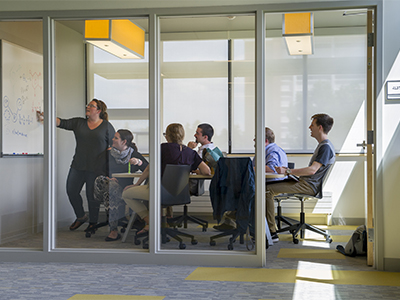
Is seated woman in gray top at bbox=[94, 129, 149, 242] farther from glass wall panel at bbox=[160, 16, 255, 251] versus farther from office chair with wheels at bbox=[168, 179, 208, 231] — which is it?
office chair with wheels at bbox=[168, 179, 208, 231]

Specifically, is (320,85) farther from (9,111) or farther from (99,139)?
(9,111)

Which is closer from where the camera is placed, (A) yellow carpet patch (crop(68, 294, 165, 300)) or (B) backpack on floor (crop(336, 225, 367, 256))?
(A) yellow carpet patch (crop(68, 294, 165, 300))

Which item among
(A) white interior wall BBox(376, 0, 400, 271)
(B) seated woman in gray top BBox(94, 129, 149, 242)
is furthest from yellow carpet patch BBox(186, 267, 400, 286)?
(B) seated woman in gray top BBox(94, 129, 149, 242)

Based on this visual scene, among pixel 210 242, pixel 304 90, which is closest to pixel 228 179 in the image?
pixel 210 242

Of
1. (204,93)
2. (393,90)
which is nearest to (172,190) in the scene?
(204,93)

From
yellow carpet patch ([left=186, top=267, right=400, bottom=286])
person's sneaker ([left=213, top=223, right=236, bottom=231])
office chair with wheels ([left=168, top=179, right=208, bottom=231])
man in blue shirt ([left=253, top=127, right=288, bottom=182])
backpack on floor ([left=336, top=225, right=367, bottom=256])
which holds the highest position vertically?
man in blue shirt ([left=253, top=127, right=288, bottom=182])

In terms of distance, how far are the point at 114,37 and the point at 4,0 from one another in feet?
3.89

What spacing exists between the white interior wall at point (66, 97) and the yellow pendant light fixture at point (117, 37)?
5.7 inches

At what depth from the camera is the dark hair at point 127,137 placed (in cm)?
433

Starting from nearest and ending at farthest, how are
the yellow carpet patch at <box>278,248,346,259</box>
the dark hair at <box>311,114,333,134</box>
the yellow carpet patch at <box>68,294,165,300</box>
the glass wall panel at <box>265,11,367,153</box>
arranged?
the yellow carpet patch at <box>68,294,165,300</box>
the yellow carpet patch at <box>278,248,346,259</box>
the dark hair at <box>311,114,333,134</box>
the glass wall panel at <box>265,11,367,153</box>

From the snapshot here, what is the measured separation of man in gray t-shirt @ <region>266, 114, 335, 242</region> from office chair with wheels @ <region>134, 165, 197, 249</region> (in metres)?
1.48

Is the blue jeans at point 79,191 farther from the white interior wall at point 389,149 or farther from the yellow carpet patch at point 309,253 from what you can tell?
the white interior wall at point 389,149

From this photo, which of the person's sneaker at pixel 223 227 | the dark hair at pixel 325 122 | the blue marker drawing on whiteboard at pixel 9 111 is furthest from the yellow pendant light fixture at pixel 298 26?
the blue marker drawing on whiteboard at pixel 9 111

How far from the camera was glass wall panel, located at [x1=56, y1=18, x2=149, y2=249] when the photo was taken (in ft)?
14.1
